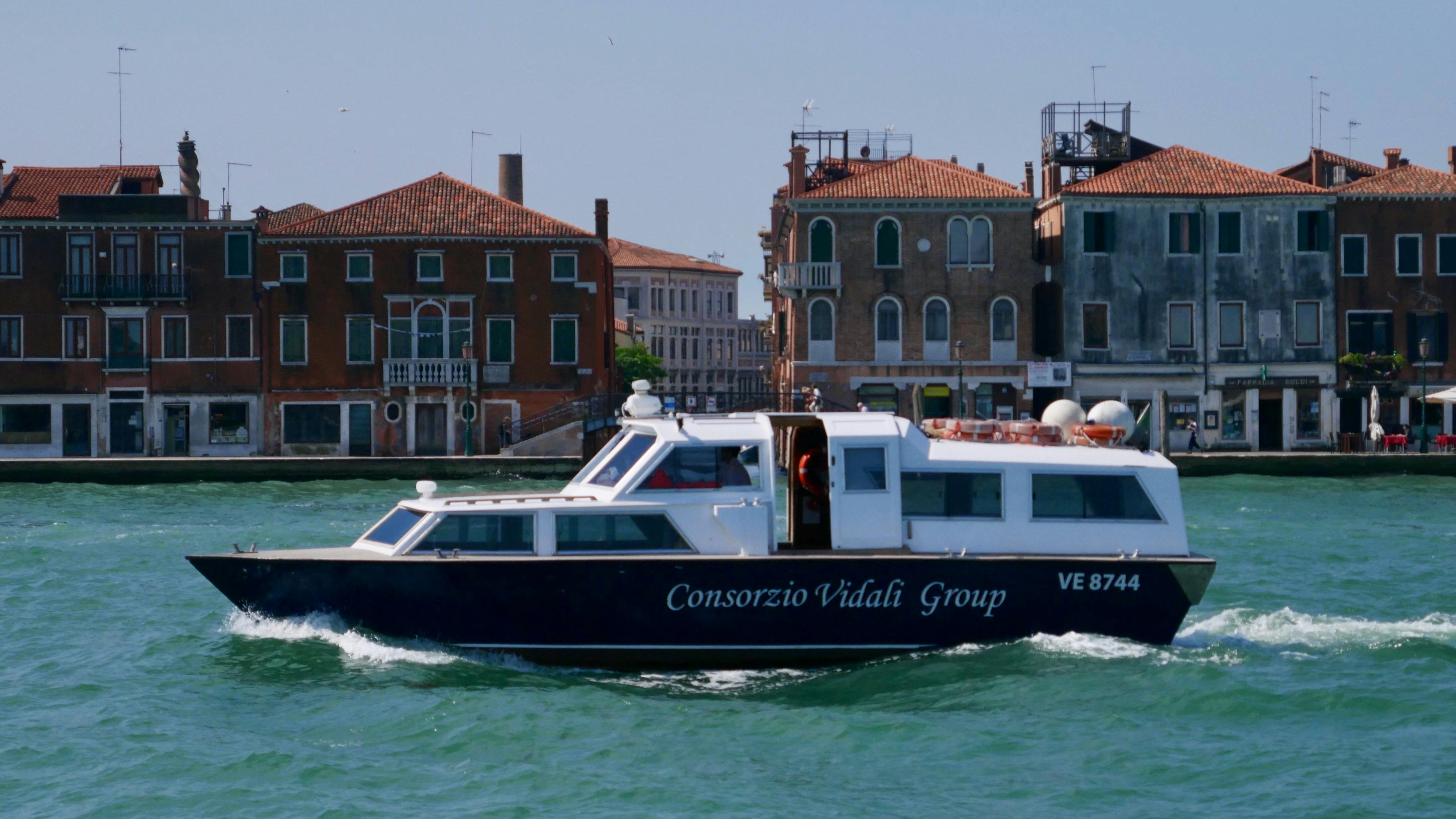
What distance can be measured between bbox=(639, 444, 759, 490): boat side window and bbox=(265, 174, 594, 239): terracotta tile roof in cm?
3527

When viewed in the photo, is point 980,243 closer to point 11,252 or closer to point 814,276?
point 814,276

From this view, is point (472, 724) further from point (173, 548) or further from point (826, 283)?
point (826, 283)

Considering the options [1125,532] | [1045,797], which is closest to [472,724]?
[1045,797]

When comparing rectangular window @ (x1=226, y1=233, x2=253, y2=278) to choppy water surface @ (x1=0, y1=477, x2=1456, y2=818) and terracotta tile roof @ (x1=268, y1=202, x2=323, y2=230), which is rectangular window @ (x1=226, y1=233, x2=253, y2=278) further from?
choppy water surface @ (x1=0, y1=477, x2=1456, y2=818)

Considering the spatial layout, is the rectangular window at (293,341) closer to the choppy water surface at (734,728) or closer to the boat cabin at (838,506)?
the choppy water surface at (734,728)

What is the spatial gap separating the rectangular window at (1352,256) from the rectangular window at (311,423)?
29.6 meters

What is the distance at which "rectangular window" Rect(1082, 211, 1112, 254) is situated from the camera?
48.4 metres

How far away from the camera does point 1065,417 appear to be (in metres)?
17.1

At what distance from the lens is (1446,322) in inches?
1909

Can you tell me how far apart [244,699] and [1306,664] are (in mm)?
9728

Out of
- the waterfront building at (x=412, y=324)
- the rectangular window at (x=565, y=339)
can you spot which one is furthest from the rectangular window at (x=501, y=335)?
the rectangular window at (x=565, y=339)

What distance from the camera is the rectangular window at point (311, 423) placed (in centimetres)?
4956

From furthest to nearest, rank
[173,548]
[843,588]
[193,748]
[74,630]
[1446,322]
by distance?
[1446,322] → [173,548] → [74,630] → [843,588] → [193,748]

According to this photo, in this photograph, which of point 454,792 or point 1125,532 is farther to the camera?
point 1125,532
